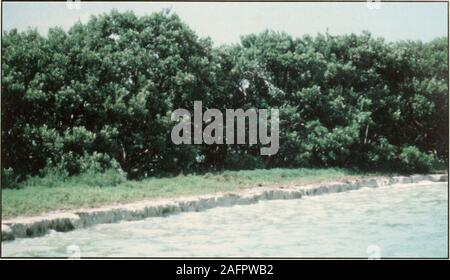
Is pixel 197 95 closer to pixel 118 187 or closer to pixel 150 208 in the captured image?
pixel 118 187

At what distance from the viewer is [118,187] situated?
52.0 feet

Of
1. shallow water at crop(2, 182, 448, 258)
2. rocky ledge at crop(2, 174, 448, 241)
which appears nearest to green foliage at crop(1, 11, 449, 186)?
rocky ledge at crop(2, 174, 448, 241)

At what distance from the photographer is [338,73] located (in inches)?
926

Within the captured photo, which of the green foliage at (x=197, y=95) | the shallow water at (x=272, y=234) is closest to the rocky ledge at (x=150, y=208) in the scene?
the shallow water at (x=272, y=234)

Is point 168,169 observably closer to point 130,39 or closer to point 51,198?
point 130,39

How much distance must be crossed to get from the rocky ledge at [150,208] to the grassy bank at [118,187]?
0.53 m

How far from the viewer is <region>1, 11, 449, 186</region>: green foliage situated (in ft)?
54.0

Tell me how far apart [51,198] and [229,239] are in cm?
466

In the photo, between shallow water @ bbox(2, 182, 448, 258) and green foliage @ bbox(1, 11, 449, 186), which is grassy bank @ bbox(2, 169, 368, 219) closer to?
green foliage @ bbox(1, 11, 449, 186)

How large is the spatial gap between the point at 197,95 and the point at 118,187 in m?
5.80

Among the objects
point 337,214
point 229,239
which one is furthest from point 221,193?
point 229,239

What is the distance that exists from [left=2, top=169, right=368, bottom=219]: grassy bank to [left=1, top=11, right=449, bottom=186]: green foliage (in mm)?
751

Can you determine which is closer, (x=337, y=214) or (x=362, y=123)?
(x=337, y=214)
